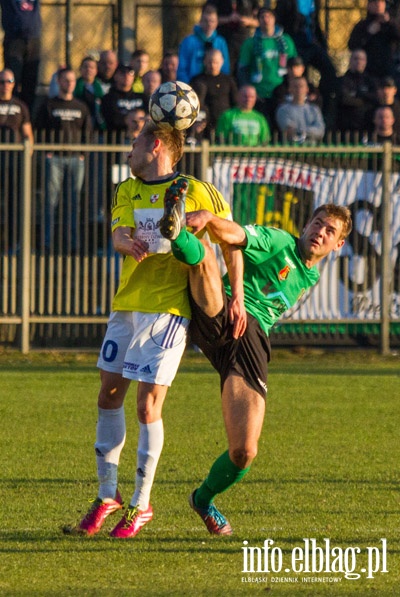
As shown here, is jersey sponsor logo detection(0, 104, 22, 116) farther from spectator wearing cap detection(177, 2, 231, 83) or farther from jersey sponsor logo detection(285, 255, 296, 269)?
jersey sponsor logo detection(285, 255, 296, 269)

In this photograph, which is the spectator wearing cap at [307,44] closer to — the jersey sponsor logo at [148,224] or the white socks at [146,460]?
the jersey sponsor logo at [148,224]

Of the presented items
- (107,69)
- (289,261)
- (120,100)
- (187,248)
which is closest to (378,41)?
(107,69)

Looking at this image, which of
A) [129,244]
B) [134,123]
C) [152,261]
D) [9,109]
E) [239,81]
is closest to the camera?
[129,244]

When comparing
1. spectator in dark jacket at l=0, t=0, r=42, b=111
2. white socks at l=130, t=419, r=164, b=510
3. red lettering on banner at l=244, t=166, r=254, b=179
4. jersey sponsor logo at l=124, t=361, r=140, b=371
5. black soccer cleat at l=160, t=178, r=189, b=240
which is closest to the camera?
black soccer cleat at l=160, t=178, r=189, b=240

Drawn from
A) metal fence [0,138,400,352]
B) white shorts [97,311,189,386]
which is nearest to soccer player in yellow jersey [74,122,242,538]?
white shorts [97,311,189,386]

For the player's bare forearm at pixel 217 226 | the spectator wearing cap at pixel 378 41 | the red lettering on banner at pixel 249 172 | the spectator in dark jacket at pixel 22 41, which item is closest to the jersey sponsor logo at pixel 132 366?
the player's bare forearm at pixel 217 226

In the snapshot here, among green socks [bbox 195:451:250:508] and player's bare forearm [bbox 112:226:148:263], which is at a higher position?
player's bare forearm [bbox 112:226:148:263]

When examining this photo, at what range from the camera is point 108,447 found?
21.4 feet

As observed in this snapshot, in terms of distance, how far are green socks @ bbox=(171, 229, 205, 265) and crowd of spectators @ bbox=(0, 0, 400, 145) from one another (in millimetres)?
9175

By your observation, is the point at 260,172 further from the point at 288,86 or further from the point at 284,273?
the point at 284,273

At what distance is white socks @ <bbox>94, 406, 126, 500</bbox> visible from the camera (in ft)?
21.2

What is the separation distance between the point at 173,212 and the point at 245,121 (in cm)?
1017

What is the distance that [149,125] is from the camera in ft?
21.4

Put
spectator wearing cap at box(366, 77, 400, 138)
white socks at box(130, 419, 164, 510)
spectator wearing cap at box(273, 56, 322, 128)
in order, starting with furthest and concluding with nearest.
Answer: spectator wearing cap at box(273, 56, 322, 128) → spectator wearing cap at box(366, 77, 400, 138) → white socks at box(130, 419, 164, 510)
